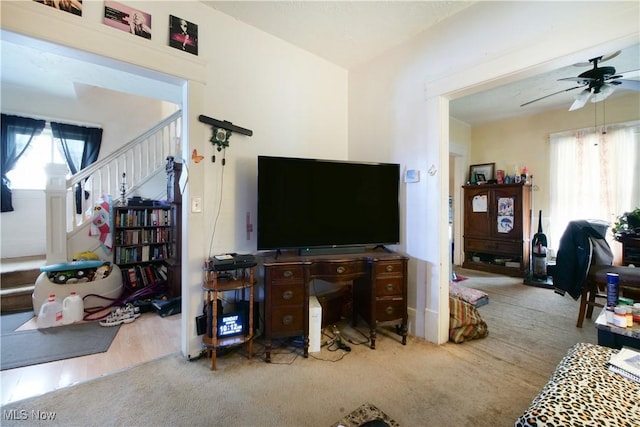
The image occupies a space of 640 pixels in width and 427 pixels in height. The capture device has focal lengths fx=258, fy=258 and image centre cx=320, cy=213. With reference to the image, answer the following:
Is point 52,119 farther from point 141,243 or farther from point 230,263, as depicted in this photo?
point 230,263

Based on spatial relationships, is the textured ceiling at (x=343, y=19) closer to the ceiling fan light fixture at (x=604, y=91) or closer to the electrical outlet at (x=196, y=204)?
the electrical outlet at (x=196, y=204)

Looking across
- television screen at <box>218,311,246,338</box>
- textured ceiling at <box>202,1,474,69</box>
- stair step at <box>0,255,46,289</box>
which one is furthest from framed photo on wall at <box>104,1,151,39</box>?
stair step at <box>0,255,46,289</box>

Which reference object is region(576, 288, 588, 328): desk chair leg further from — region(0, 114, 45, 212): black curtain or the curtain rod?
region(0, 114, 45, 212): black curtain

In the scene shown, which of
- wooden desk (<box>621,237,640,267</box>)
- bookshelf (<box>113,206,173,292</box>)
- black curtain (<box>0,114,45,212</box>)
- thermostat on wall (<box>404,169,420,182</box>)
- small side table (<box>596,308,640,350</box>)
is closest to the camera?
small side table (<box>596,308,640,350</box>)

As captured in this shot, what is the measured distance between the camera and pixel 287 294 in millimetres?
1964

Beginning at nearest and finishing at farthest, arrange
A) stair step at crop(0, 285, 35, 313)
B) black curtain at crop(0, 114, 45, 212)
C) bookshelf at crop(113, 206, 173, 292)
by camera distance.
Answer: stair step at crop(0, 285, 35, 313), bookshelf at crop(113, 206, 173, 292), black curtain at crop(0, 114, 45, 212)

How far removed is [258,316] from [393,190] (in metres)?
1.66

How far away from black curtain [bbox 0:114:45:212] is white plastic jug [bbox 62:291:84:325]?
8.85 feet

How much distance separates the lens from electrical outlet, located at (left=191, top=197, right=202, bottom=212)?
1.97 metres

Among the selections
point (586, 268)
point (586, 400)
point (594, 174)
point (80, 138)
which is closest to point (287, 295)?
point (586, 400)

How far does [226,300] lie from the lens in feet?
7.23

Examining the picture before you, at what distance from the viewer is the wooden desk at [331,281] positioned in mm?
1942

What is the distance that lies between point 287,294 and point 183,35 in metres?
2.09

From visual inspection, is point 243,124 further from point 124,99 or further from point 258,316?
point 124,99
